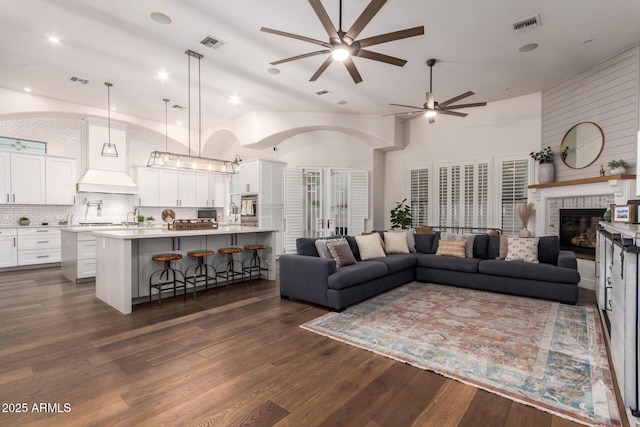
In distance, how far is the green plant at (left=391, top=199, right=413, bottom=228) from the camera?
784 cm

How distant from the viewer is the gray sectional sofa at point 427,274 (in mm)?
3963

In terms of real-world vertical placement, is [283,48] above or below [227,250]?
above

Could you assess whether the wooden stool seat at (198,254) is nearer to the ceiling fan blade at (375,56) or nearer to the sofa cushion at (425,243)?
the ceiling fan blade at (375,56)

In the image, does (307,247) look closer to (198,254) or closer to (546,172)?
(198,254)

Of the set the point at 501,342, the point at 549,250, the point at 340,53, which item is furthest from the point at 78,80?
the point at 549,250

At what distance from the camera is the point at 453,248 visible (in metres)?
5.46

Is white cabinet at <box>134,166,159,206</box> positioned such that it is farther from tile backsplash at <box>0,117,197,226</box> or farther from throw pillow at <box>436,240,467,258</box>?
throw pillow at <box>436,240,467,258</box>

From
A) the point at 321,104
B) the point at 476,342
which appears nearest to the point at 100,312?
the point at 476,342

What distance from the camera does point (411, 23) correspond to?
3.97 m

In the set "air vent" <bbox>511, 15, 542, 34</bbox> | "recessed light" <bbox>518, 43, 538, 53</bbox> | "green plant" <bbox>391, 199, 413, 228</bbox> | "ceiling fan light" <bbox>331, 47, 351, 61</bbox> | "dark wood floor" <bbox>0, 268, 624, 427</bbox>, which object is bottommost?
"dark wood floor" <bbox>0, 268, 624, 427</bbox>

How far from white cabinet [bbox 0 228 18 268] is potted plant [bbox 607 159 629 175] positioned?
10.5 m

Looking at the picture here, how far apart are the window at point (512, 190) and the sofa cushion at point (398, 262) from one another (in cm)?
270

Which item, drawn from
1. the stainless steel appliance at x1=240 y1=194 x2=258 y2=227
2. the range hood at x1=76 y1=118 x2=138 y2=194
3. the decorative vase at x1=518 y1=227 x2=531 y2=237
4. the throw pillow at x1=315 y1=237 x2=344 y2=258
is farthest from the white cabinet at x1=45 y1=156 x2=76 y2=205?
the decorative vase at x1=518 y1=227 x2=531 y2=237

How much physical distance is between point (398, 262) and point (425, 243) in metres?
1.29
